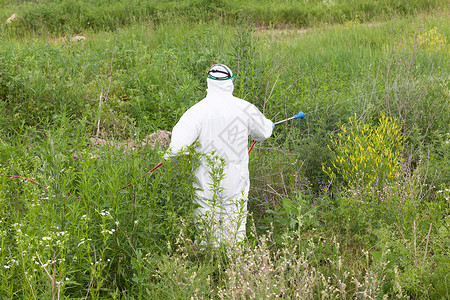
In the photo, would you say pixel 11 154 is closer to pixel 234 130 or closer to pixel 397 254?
pixel 234 130

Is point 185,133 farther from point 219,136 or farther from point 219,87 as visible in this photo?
point 219,87

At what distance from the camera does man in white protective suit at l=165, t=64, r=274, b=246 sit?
3953 mm

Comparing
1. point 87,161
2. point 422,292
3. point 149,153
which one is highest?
point 87,161

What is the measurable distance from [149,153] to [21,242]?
78.1 inches

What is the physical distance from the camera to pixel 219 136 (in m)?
4.06

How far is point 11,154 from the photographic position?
4.45 metres

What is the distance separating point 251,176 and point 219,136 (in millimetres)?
1096

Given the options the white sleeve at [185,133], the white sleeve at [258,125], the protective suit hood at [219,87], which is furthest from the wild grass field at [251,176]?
the protective suit hood at [219,87]

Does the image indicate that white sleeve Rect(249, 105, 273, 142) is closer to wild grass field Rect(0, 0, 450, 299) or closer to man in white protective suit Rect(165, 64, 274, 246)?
man in white protective suit Rect(165, 64, 274, 246)

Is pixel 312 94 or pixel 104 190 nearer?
pixel 104 190

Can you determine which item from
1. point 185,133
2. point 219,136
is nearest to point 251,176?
point 219,136

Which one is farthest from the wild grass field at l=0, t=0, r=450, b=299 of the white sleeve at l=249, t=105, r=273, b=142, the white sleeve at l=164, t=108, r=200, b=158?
the white sleeve at l=249, t=105, r=273, b=142

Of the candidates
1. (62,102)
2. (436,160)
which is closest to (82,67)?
(62,102)

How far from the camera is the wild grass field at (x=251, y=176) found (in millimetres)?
3244
